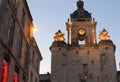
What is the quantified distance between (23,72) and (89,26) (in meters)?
41.9

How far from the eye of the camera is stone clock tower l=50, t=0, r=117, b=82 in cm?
5588

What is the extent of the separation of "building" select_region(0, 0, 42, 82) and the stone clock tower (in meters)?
29.0

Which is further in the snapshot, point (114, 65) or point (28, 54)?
point (114, 65)

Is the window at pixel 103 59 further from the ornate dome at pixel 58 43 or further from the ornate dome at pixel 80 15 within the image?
the ornate dome at pixel 80 15

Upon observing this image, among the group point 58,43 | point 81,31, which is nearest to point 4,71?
point 58,43

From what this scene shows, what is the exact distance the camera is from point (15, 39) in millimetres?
22406

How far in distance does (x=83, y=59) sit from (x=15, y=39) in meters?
38.1

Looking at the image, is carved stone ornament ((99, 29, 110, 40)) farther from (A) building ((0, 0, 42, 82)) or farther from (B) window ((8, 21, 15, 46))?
(B) window ((8, 21, 15, 46))

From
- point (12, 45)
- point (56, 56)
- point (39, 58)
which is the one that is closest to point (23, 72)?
point (12, 45)

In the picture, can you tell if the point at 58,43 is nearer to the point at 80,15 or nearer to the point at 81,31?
the point at 81,31

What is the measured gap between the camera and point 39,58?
3762 centimetres

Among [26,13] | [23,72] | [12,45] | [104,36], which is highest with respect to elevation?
[104,36]

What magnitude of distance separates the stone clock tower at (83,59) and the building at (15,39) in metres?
29.0

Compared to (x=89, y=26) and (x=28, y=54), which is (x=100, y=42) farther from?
(x=28, y=54)
